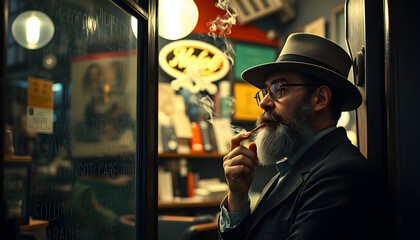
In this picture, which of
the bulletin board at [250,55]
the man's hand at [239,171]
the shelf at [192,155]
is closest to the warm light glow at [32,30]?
the man's hand at [239,171]

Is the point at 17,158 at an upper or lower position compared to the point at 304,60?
lower

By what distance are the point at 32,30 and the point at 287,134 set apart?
1.00m

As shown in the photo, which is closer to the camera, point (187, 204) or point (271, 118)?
point (271, 118)

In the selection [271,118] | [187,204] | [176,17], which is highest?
[176,17]

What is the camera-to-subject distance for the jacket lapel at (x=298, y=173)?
1361 millimetres

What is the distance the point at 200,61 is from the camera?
130 inches

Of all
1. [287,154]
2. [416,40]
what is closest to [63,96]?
[287,154]

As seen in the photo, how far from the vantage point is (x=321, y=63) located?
1.54 meters

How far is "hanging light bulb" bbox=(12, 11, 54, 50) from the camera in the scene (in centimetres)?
83

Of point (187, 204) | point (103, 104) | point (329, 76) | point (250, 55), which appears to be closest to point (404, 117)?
point (329, 76)

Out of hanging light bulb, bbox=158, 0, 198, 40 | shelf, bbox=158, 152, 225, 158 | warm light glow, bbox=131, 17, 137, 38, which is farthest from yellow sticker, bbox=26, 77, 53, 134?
shelf, bbox=158, 152, 225, 158

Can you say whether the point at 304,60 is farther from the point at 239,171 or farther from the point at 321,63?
the point at 239,171

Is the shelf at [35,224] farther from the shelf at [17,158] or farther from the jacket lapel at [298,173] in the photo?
the jacket lapel at [298,173]

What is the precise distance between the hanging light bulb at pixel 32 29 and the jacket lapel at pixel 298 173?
90 centimetres
